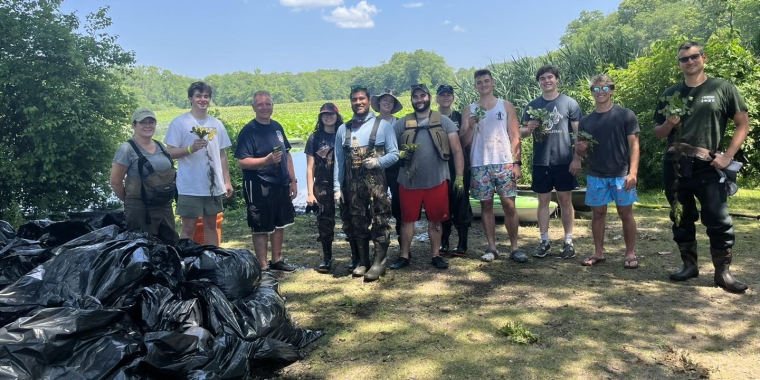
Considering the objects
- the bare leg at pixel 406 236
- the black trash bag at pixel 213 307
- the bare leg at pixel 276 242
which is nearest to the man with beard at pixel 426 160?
the bare leg at pixel 406 236

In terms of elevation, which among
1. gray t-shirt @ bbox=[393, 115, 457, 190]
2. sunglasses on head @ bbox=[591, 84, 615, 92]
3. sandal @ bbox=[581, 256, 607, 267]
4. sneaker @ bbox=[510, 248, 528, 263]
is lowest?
sandal @ bbox=[581, 256, 607, 267]

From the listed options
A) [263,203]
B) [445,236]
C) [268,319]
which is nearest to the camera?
[268,319]

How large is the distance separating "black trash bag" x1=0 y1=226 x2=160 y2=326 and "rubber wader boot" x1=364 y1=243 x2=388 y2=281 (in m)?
2.39

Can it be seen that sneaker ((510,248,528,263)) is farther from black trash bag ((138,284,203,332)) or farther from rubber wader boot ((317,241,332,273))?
black trash bag ((138,284,203,332))

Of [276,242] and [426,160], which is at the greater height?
[426,160]

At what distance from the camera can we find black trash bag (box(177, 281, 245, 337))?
3356 mm

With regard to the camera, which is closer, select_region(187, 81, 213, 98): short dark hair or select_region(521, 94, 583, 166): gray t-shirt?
select_region(187, 81, 213, 98): short dark hair

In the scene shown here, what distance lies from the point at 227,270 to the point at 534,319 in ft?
8.03

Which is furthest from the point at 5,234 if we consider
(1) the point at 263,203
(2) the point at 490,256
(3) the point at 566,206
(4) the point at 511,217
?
(3) the point at 566,206

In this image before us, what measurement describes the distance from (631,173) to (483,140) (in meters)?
1.49

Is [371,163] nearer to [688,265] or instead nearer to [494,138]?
[494,138]

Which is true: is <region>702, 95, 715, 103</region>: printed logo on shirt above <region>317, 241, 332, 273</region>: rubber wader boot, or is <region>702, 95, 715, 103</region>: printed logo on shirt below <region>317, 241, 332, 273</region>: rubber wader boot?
above

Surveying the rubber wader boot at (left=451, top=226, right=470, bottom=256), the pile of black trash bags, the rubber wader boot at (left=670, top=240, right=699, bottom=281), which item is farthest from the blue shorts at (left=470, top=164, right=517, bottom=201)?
the pile of black trash bags

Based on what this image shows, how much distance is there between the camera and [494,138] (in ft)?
18.6
